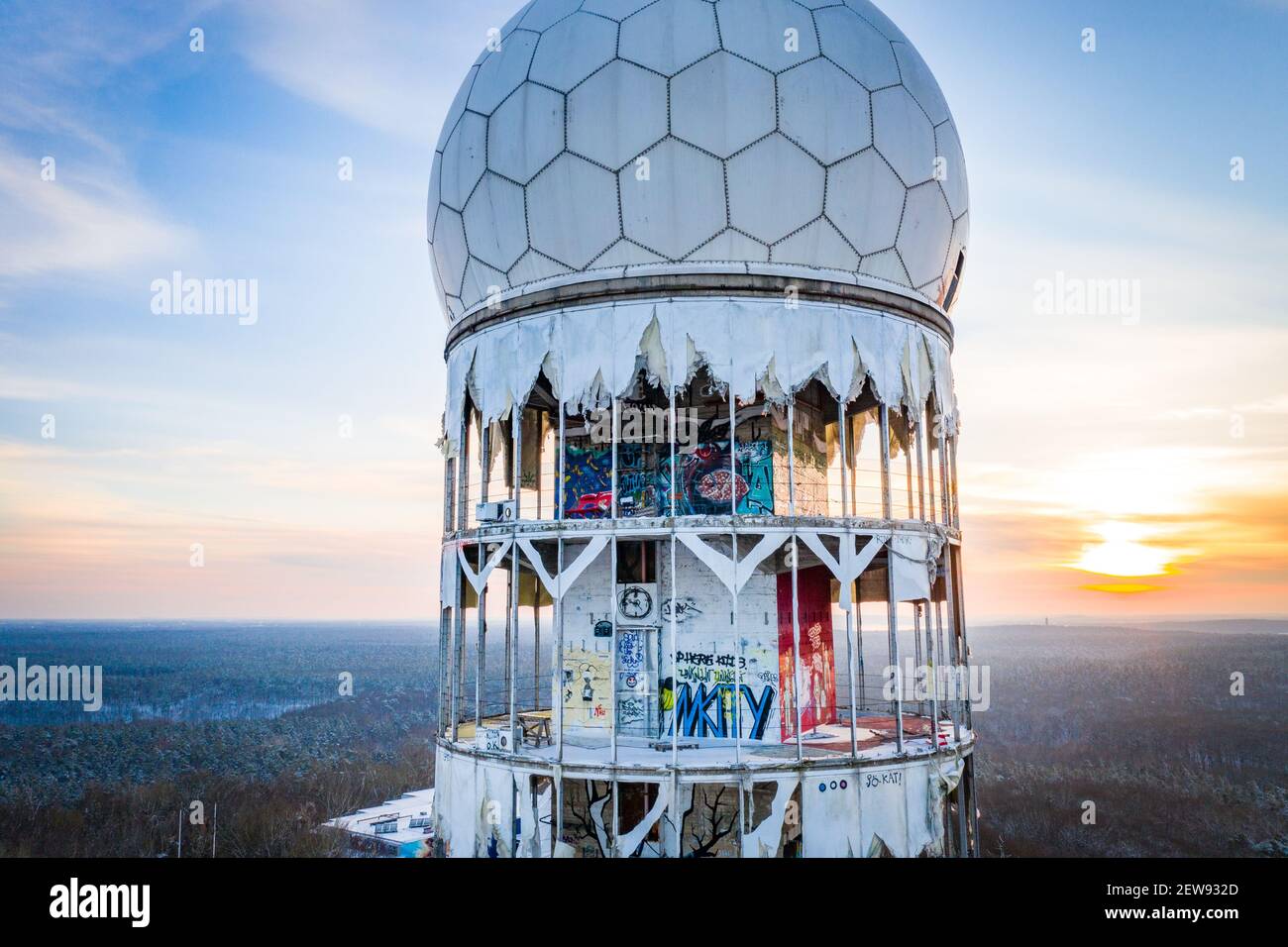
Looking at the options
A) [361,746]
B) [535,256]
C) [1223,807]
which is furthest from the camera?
[361,746]

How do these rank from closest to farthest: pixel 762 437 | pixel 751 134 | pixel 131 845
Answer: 1. pixel 751 134
2. pixel 762 437
3. pixel 131 845

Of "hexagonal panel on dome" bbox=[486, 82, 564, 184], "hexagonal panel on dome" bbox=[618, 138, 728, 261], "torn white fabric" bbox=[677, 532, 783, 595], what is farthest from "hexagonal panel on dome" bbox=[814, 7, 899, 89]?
"torn white fabric" bbox=[677, 532, 783, 595]

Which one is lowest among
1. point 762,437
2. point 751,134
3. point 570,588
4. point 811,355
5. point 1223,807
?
point 1223,807

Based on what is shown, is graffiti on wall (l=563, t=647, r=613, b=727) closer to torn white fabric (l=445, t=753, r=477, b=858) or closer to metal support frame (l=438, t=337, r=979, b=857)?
metal support frame (l=438, t=337, r=979, b=857)

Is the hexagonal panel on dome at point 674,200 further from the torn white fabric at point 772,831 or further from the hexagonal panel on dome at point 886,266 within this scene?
the torn white fabric at point 772,831

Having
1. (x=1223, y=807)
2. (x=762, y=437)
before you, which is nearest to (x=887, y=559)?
(x=762, y=437)

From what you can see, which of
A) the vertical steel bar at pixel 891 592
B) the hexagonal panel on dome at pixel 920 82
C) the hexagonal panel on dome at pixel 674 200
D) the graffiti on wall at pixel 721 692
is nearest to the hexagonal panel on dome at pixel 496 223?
the hexagonal panel on dome at pixel 674 200
